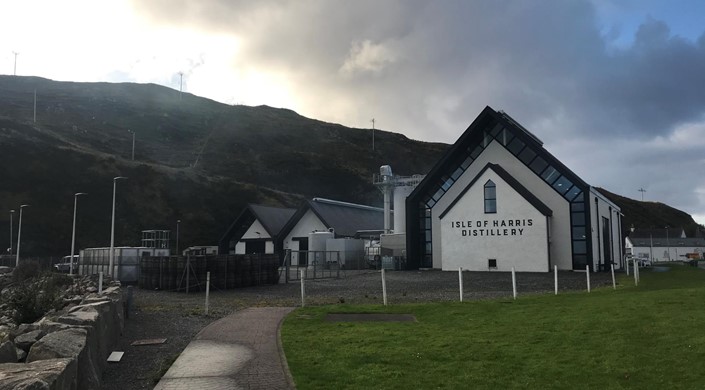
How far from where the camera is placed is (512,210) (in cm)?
3903

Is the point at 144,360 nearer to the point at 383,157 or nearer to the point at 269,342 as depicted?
the point at 269,342

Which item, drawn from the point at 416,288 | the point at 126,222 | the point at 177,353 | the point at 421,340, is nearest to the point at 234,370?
the point at 177,353

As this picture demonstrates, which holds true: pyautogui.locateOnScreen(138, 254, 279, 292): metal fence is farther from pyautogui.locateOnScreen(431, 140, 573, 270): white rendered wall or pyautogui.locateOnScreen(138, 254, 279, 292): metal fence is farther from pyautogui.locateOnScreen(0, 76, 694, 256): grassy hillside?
pyautogui.locateOnScreen(0, 76, 694, 256): grassy hillside

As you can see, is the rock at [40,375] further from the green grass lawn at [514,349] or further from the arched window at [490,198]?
the arched window at [490,198]

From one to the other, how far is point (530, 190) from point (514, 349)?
32.7 metres

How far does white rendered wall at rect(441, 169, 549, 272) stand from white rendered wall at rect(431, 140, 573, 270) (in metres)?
1.76

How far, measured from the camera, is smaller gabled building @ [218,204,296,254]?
5997cm

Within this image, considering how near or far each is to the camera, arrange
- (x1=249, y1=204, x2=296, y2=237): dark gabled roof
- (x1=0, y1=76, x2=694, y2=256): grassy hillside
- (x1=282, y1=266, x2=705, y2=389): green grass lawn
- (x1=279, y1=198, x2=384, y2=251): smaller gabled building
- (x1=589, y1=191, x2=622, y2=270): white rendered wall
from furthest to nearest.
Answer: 1. (x1=0, y1=76, x2=694, y2=256): grassy hillside
2. (x1=249, y1=204, x2=296, y2=237): dark gabled roof
3. (x1=279, y1=198, x2=384, y2=251): smaller gabled building
4. (x1=589, y1=191, x2=622, y2=270): white rendered wall
5. (x1=282, y1=266, x2=705, y2=389): green grass lawn

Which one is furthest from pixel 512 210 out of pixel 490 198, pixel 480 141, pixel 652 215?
pixel 652 215

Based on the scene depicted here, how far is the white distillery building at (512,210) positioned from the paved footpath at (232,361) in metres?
28.4

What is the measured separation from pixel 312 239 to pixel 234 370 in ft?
142

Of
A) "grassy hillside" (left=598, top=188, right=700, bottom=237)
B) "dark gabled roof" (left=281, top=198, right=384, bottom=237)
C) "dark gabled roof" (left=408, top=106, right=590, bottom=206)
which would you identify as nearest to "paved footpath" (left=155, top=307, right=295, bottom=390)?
"dark gabled roof" (left=408, top=106, right=590, bottom=206)

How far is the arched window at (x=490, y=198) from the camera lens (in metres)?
39.9

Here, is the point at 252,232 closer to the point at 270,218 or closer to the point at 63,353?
the point at 270,218
